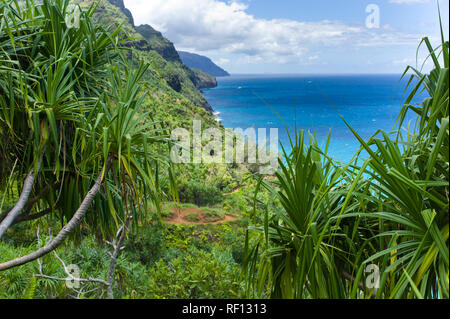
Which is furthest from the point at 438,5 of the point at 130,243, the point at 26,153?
the point at 130,243

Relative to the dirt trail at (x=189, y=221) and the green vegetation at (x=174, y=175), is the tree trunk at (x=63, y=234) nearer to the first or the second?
the green vegetation at (x=174, y=175)

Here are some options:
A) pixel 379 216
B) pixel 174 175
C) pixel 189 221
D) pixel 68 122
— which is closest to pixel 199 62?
pixel 189 221

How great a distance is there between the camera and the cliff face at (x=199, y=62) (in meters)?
40.3

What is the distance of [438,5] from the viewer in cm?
86

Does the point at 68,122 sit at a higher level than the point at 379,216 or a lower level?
higher

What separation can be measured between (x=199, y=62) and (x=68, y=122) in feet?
143

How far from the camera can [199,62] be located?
43531 mm

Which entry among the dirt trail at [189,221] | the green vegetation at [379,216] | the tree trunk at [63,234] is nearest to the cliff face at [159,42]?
the dirt trail at [189,221]

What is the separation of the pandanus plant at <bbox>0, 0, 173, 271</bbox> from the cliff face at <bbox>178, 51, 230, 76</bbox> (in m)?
39.3

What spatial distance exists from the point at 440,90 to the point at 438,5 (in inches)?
8.7

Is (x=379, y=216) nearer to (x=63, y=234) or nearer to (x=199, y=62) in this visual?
(x=63, y=234)

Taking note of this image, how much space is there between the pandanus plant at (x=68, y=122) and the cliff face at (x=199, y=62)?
39.3 metres

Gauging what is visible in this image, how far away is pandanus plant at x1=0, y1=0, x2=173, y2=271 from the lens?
1.47m

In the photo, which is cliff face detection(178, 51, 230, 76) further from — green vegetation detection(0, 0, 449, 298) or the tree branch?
the tree branch
